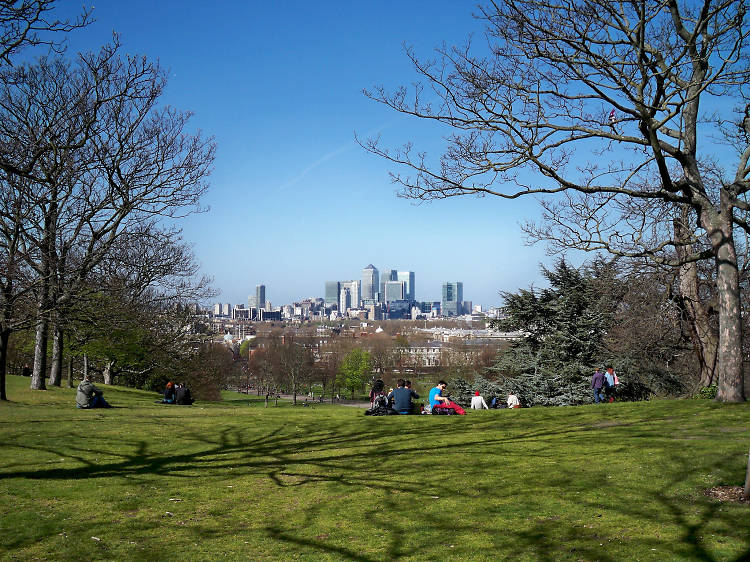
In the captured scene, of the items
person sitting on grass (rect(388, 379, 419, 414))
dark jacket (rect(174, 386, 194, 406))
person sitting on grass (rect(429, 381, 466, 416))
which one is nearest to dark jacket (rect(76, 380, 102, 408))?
dark jacket (rect(174, 386, 194, 406))

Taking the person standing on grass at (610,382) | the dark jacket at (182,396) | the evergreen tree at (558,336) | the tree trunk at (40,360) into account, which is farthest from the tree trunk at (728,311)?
the tree trunk at (40,360)

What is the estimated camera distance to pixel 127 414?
1580 centimetres

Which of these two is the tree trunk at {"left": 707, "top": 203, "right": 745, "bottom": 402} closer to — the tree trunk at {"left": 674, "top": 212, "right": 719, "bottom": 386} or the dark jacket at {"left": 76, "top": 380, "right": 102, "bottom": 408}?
the tree trunk at {"left": 674, "top": 212, "right": 719, "bottom": 386}

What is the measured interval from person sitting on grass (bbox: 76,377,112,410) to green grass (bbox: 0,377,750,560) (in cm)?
427

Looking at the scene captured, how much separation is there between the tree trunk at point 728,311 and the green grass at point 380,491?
3.51 feet

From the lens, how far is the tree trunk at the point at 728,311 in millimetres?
13242

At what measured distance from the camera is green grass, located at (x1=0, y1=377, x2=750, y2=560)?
5.68 meters

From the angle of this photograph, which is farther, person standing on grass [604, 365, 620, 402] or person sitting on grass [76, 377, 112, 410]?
person standing on grass [604, 365, 620, 402]

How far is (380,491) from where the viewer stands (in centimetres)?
767

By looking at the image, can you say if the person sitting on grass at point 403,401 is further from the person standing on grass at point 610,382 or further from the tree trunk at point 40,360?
the tree trunk at point 40,360

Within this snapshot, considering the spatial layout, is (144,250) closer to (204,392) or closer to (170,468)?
(170,468)

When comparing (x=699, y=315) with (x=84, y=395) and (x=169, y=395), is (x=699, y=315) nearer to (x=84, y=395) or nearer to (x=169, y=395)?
(x=84, y=395)

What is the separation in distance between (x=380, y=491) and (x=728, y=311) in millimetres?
9681

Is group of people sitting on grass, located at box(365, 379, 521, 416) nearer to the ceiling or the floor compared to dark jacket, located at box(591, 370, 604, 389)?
nearer to the floor
